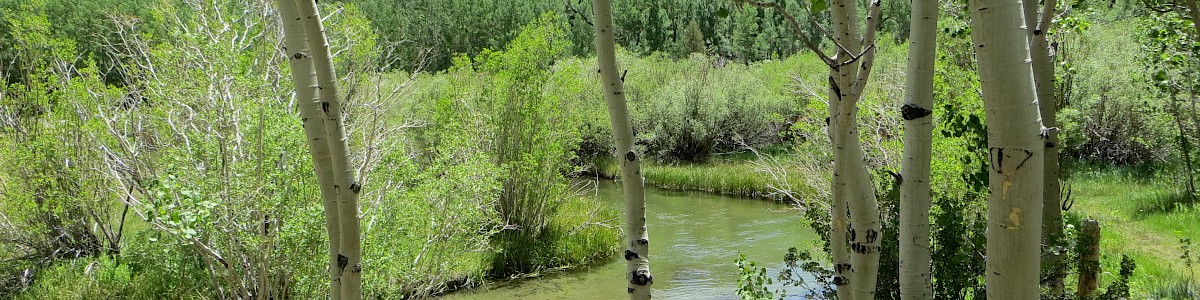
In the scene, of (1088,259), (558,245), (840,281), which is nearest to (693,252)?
(558,245)

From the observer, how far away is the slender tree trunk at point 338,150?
2.11m

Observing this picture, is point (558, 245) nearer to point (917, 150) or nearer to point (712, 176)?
point (712, 176)

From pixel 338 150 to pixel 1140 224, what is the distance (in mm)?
11872

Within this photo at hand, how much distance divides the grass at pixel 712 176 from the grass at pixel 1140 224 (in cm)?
564

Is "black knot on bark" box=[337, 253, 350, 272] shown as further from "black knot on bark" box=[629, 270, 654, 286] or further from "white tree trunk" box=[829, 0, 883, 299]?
"white tree trunk" box=[829, 0, 883, 299]

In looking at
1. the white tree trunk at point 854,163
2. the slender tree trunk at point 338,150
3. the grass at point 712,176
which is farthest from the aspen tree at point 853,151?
the grass at point 712,176

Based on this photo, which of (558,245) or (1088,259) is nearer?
(1088,259)

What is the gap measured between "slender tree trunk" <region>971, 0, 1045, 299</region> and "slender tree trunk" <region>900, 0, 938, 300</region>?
2.70ft

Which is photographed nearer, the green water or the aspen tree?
the aspen tree

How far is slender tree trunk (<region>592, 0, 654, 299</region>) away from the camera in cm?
262

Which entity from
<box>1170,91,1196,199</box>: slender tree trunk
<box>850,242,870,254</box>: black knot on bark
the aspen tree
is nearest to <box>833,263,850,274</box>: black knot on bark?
the aspen tree

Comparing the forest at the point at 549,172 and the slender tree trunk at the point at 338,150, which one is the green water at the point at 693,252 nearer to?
the forest at the point at 549,172

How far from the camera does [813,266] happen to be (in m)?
4.96

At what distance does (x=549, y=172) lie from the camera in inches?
466
